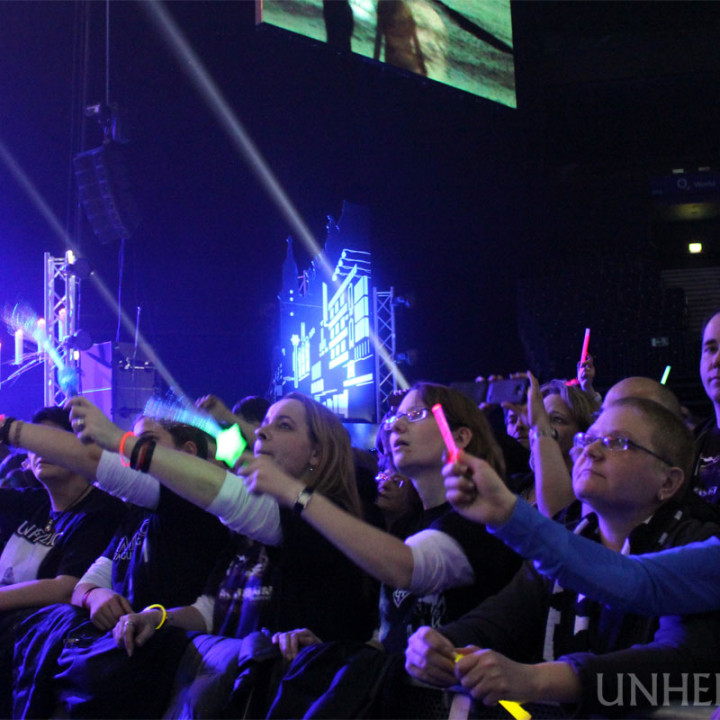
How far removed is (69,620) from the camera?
2.28 meters

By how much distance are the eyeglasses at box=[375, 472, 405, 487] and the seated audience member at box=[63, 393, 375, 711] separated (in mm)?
274

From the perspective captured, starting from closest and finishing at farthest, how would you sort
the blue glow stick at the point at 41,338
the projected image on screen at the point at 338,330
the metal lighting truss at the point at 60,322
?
the metal lighting truss at the point at 60,322 < the blue glow stick at the point at 41,338 < the projected image on screen at the point at 338,330

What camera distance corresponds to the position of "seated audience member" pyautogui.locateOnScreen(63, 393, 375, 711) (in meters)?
1.81

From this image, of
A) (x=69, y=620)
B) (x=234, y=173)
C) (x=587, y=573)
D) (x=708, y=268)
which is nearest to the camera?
(x=587, y=573)

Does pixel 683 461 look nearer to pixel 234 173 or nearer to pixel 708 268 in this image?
pixel 234 173

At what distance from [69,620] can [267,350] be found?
8.30m

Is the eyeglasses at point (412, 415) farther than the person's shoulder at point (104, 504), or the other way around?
the person's shoulder at point (104, 504)

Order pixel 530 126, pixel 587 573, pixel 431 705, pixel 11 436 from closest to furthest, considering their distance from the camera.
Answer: pixel 587 573 < pixel 431 705 < pixel 11 436 < pixel 530 126

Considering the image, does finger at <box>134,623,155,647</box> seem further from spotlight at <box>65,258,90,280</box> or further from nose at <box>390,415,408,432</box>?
spotlight at <box>65,258,90,280</box>

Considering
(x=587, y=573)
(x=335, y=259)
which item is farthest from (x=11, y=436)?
(x=335, y=259)

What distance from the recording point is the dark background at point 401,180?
8.79 meters

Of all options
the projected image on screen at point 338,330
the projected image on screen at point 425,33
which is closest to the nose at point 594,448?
the projected image on screen at point 425,33

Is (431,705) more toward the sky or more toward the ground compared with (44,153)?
more toward the ground

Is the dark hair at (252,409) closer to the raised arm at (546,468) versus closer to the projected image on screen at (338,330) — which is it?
the raised arm at (546,468)
